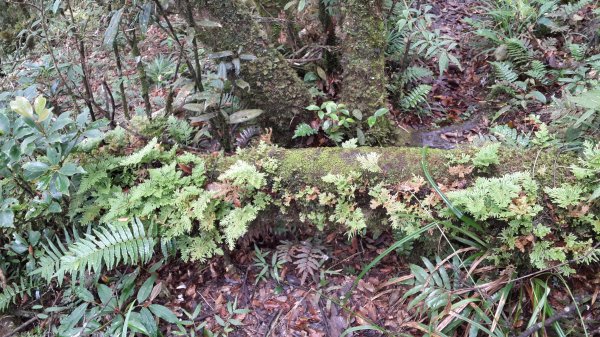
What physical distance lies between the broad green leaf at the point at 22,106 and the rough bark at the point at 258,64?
1430mm

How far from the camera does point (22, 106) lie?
241 cm

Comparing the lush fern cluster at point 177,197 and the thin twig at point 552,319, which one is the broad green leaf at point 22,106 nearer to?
the lush fern cluster at point 177,197

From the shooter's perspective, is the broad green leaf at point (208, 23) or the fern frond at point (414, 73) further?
the fern frond at point (414, 73)

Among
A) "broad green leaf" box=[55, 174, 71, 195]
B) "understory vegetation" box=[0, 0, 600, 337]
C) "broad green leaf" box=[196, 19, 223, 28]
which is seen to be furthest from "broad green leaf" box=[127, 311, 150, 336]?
"broad green leaf" box=[196, 19, 223, 28]

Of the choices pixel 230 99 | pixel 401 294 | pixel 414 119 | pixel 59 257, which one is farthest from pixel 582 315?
Answer: pixel 59 257

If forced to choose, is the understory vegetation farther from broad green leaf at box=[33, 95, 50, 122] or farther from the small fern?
the small fern

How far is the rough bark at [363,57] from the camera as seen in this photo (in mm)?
3709

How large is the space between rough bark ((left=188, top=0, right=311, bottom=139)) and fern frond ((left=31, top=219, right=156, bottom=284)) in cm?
155

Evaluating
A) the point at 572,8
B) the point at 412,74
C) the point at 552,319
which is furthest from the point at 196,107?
the point at 572,8

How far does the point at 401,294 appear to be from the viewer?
116 inches

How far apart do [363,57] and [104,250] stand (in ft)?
8.97

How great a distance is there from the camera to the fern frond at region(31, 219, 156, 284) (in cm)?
274

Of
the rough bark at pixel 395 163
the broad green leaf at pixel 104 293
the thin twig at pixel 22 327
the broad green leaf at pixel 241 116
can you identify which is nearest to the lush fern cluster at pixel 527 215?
the rough bark at pixel 395 163

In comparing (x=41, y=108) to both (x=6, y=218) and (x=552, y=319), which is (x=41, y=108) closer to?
(x=6, y=218)
